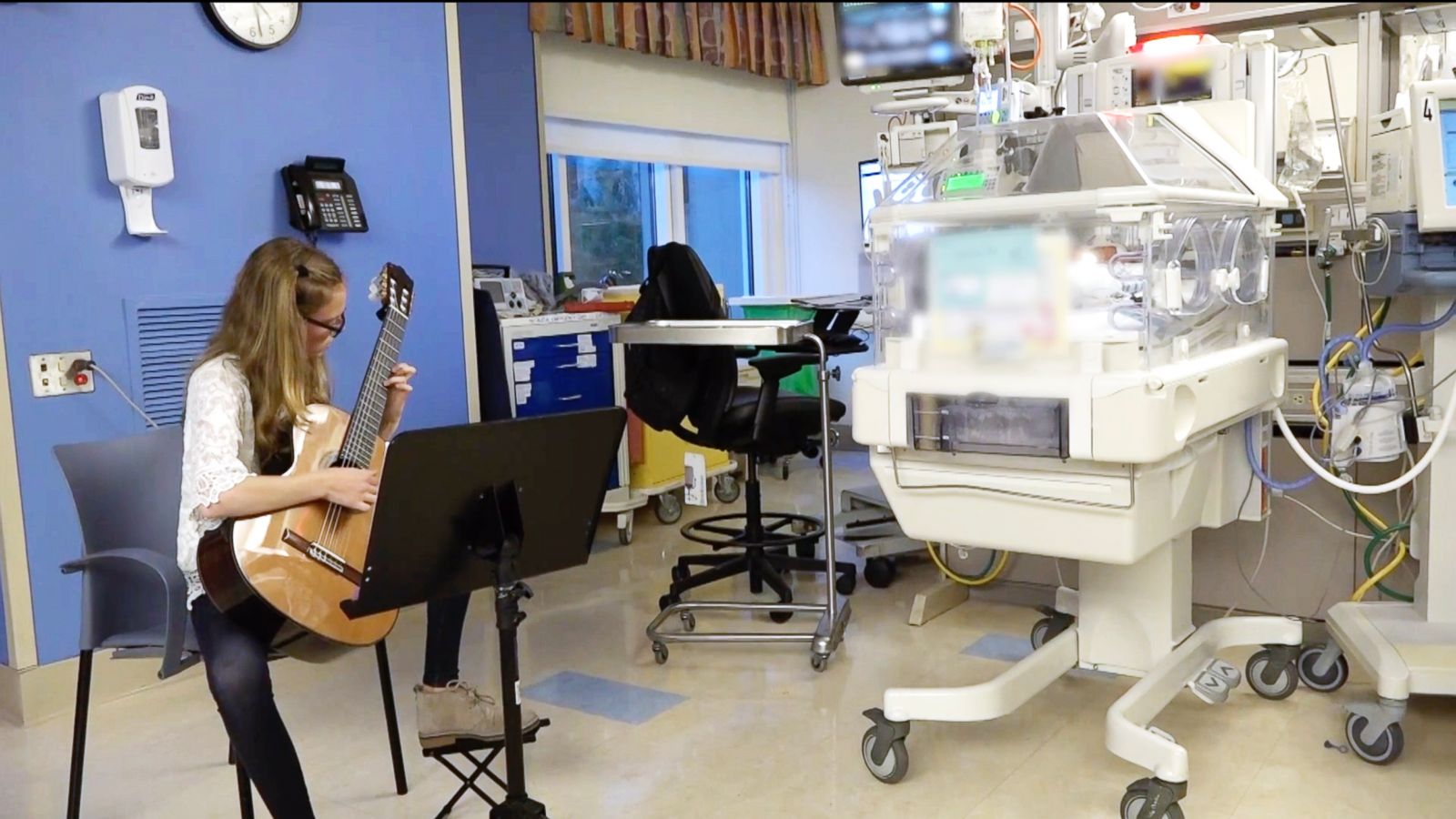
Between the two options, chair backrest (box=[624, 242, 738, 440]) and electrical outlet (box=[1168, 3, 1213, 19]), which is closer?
electrical outlet (box=[1168, 3, 1213, 19])

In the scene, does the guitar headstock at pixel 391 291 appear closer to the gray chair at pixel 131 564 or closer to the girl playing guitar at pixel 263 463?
the girl playing guitar at pixel 263 463

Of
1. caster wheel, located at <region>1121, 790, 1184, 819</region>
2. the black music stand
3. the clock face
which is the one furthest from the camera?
the clock face

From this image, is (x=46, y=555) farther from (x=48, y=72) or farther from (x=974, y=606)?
(x=974, y=606)

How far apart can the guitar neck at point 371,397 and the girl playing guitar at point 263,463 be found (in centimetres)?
9

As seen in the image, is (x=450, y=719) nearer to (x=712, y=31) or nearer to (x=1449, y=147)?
(x=1449, y=147)

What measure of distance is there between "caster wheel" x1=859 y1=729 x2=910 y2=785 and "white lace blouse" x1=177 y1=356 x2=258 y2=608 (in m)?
1.27

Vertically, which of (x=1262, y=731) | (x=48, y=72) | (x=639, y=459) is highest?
(x=48, y=72)

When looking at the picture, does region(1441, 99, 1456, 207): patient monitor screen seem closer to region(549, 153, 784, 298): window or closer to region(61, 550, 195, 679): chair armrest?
region(61, 550, 195, 679): chair armrest

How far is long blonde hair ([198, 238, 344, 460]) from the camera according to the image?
79.3 inches

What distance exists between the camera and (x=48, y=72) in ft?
9.02

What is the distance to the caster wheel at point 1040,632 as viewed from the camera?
9.61 feet

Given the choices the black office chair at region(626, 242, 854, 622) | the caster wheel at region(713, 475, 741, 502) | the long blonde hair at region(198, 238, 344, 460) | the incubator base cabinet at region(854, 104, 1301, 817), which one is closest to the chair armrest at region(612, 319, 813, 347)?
the black office chair at region(626, 242, 854, 622)

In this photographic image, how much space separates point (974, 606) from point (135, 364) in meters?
2.39

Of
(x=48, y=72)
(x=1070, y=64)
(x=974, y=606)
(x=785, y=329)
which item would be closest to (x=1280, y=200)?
(x=1070, y=64)
